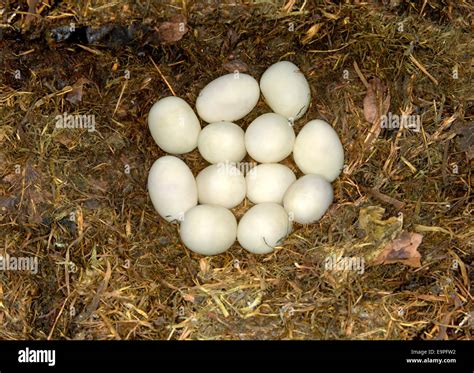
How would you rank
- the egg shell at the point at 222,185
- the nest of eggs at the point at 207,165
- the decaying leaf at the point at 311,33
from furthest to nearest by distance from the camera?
the decaying leaf at the point at 311,33 → the egg shell at the point at 222,185 → the nest of eggs at the point at 207,165


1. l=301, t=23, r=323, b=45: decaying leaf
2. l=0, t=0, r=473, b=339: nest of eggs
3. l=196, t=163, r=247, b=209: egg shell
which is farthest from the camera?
l=301, t=23, r=323, b=45: decaying leaf

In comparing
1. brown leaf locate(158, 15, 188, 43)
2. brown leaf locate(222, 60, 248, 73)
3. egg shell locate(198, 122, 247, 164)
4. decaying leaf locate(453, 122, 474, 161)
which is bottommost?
egg shell locate(198, 122, 247, 164)

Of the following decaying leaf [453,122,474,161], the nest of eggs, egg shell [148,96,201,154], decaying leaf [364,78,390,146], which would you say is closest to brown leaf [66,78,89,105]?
the nest of eggs

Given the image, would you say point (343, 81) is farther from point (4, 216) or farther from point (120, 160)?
point (4, 216)

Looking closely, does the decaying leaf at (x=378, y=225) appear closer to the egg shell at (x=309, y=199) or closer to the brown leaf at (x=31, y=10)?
the egg shell at (x=309, y=199)

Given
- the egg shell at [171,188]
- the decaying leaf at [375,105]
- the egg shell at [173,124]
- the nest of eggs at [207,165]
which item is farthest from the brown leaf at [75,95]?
the decaying leaf at [375,105]

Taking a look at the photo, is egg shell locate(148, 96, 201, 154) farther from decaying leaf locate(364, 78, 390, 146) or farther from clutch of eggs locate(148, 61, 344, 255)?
decaying leaf locate(364, 78, 390, 146)

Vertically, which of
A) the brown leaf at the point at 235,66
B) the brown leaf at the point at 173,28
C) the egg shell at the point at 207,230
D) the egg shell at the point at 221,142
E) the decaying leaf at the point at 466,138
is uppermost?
the brown leaf at the point at 173,28
